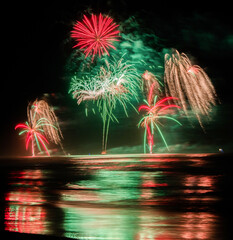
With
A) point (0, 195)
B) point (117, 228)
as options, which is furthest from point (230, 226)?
point (0, 195)

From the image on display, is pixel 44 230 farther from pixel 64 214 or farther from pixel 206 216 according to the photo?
pixel 206 216

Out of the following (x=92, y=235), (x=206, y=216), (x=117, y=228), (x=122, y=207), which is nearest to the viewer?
(x=92, y=235)

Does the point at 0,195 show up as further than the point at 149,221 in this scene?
Yes

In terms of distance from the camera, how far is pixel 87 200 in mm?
12023

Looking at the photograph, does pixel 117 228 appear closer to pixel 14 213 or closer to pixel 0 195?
pixel 14 213

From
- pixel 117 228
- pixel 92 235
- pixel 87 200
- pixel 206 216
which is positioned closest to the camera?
pixel 92 235

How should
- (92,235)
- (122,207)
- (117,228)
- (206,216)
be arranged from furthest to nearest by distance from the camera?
1. (122,207)
2. (206,216)
3. (117,228)
4. (92,235)

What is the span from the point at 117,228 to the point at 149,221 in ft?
3.60

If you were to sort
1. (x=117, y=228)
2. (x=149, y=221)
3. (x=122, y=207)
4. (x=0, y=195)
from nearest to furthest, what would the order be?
1. (x=117, y=228)
2. (x=149, y=221)
3. (x=122, y=207)
4. (x=0, y=195)

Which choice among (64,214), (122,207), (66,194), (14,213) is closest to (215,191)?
(122,207)

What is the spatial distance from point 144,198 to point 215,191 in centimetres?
365

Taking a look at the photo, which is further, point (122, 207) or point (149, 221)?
point (122, 207)

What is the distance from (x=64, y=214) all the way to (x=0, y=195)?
556cm

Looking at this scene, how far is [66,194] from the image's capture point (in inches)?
543
